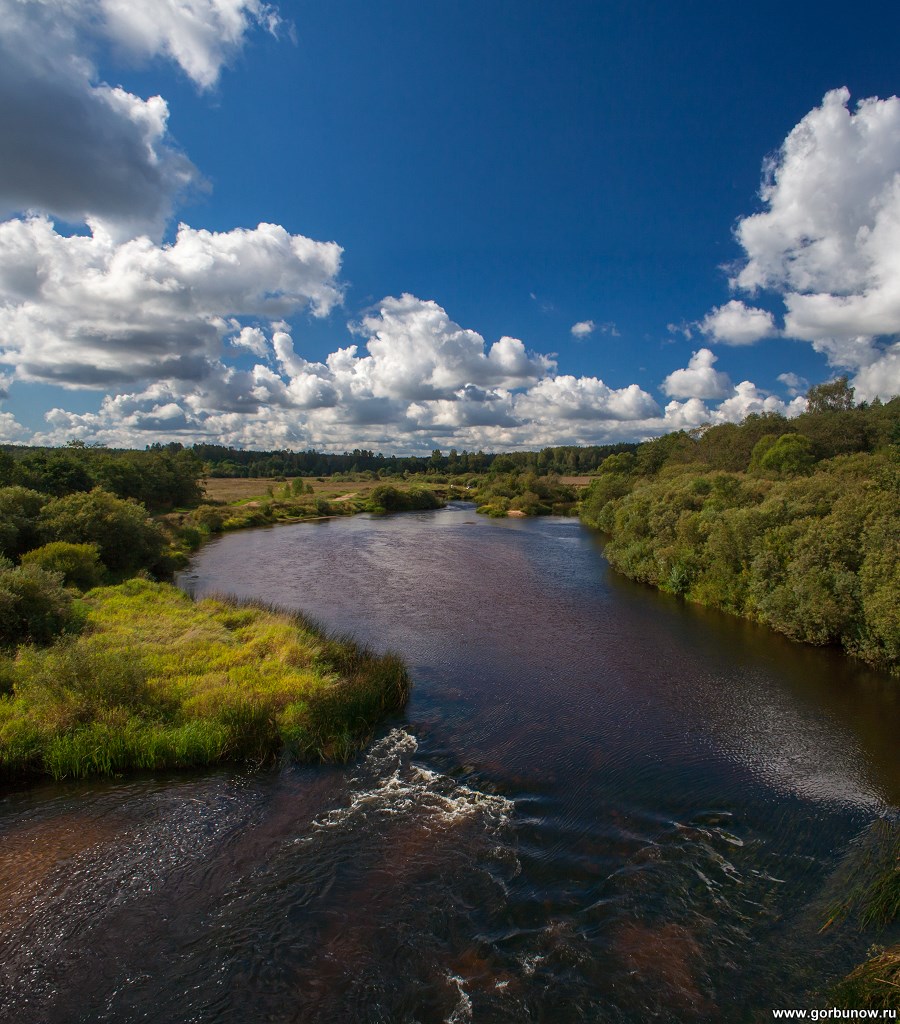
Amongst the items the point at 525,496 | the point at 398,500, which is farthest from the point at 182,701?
the point at 398,500

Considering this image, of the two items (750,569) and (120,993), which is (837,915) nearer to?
(120,993)

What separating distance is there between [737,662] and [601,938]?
16458 mm

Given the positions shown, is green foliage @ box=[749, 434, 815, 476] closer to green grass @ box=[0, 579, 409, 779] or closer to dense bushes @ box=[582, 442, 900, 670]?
dense bushes @ box=[582, 442, 900, 670]

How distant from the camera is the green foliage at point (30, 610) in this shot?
60.5ft

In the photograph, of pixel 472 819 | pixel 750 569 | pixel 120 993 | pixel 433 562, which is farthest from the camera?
pixel 433 562

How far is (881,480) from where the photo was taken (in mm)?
26125

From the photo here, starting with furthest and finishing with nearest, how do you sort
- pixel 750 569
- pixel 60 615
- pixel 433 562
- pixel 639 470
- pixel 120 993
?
pixel 639 470 → pixel 433 562 → pixel 750 569 → pixel 60 615 → pixel 120 993

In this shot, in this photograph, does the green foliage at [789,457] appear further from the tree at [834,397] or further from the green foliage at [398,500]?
the green foliage at [398,500]

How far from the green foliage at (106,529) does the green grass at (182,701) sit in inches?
553

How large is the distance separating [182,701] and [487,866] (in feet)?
31.1

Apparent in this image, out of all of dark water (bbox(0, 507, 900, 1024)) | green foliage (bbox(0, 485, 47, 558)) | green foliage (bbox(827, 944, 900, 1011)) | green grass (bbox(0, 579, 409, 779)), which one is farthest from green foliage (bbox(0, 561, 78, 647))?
green foliage (bbox(827, 944, 900, 1011))

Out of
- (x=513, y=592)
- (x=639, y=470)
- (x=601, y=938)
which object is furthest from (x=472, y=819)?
(x=639, y=470)

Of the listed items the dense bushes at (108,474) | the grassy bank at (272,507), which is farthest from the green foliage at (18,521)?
the grassy bank at (272,507)

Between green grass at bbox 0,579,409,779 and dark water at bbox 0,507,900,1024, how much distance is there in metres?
0.70
